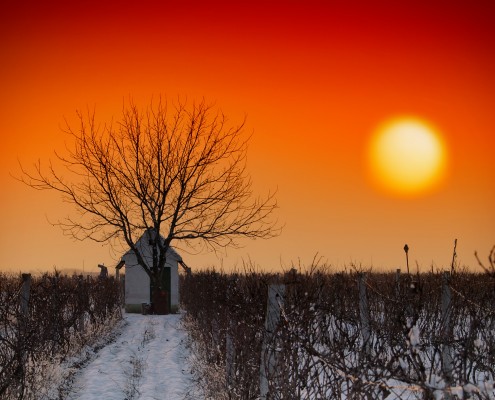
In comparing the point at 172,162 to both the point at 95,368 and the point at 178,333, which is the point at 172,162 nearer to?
the point at 178,333

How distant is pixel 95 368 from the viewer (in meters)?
14.5

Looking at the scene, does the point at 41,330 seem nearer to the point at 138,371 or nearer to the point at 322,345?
the point at 138,371

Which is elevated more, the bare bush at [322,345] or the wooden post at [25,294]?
the wooden post at [25,294]

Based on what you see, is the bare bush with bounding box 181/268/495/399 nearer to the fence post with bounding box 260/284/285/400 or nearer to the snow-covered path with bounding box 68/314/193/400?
the fence post with bounding box 260/284/285/400

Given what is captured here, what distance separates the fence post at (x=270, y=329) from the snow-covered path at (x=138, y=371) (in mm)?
4818

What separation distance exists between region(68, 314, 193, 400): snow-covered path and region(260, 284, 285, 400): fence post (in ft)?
15.8

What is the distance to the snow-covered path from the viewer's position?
1209cm

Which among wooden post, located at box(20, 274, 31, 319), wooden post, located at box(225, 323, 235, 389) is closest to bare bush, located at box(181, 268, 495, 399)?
wooden post, located at box(225, 323, 235, 389)

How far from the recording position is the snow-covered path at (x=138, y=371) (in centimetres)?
1209

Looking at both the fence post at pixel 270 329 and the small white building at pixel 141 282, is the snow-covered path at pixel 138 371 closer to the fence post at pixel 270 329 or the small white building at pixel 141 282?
the fence post at pixel 270 329

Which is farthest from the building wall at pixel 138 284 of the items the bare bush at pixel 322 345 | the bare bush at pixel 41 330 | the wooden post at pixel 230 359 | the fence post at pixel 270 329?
the fence post at pixel 270 329

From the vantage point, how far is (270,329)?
6.94 m

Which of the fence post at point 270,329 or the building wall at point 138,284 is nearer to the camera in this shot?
the fence post at point 270,329

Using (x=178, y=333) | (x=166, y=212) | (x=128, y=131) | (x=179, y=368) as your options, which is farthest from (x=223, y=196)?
(x=179, y=368)
